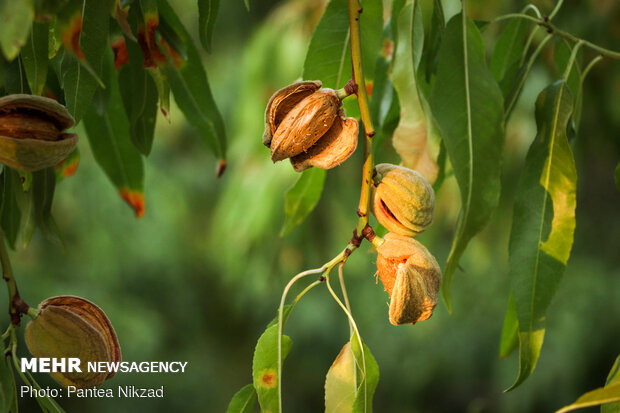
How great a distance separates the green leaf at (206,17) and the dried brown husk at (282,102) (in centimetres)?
10

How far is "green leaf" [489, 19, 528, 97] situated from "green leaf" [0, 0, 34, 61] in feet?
1.56

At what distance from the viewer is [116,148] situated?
699mm

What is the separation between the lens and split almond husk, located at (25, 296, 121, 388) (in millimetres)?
456

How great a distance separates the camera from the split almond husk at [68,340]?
46 cm

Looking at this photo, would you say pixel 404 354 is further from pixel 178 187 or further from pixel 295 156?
pixel 295 156

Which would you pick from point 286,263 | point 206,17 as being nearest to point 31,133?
point 206,17

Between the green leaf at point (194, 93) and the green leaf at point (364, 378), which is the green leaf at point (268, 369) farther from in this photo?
the green leaf at point (194, 93)

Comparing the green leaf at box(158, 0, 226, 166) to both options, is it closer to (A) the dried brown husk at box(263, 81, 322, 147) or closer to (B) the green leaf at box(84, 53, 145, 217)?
(B) the green leaf at box(84, 53, 145, 217)

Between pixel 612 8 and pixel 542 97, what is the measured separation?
3.53 ft

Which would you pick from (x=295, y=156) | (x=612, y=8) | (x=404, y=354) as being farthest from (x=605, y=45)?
(x=404, y=354)

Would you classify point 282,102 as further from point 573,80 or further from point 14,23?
point 573,80

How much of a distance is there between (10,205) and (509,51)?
1.64 ft

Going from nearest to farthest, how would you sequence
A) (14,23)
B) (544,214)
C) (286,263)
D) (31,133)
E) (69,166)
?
(14,23), (31,133), (544,214), (69,166), (286,263)

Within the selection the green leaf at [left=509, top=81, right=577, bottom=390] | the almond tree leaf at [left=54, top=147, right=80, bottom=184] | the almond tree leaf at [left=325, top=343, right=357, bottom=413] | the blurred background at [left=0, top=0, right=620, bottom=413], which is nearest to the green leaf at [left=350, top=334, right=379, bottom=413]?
the almond tree leaf at [left=325, top=343, right=357, bottom=413]
